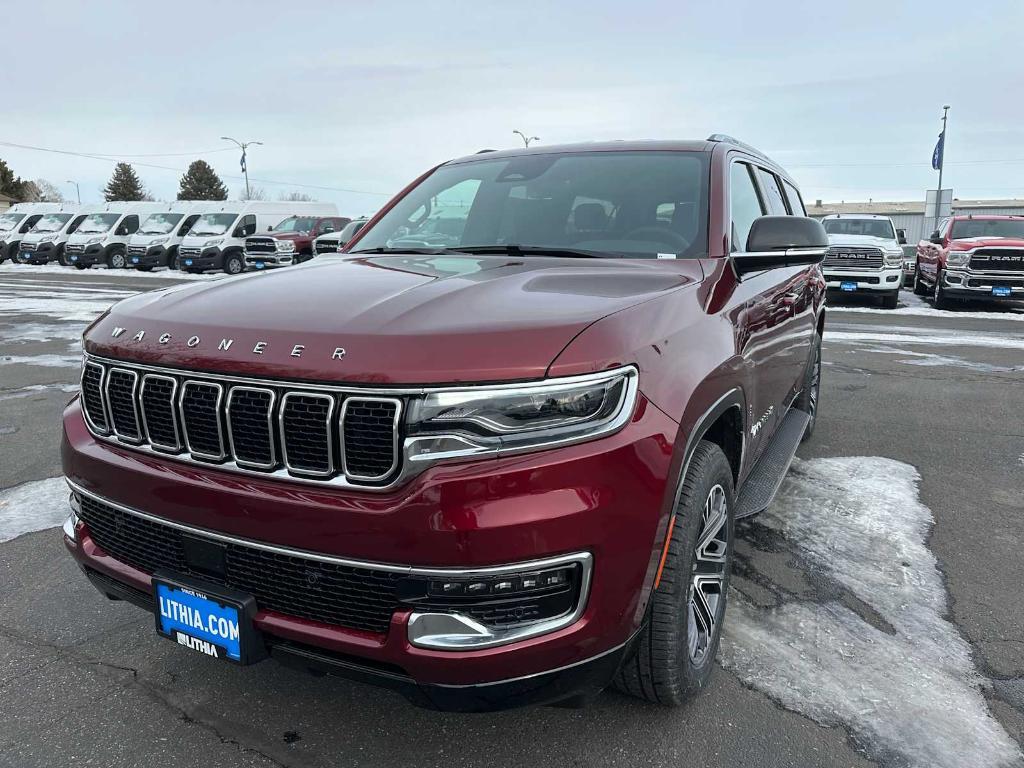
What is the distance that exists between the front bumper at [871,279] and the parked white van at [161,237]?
67.5ft

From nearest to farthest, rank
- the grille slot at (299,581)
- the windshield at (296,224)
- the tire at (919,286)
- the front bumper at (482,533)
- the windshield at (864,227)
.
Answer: the front bumper at (482,533), the grille slot at (299,581), the windshield at (864,227), the tire at (919,286), the windshield at (296,224)

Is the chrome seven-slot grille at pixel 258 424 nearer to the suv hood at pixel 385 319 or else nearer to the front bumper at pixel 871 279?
the suv hood at pixel 385 319

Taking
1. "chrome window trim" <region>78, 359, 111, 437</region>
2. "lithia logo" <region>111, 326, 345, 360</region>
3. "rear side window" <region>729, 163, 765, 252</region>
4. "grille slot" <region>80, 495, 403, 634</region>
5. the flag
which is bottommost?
"grille slot" <region>80, 495, 403, 634</region>

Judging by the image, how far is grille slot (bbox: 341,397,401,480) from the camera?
192 centimetres

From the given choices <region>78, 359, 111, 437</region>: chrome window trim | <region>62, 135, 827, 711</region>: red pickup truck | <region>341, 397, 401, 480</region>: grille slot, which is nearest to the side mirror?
<region>62, 135, 827, 711</region>: red pickup truck

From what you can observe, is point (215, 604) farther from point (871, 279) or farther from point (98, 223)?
point (98, 223)

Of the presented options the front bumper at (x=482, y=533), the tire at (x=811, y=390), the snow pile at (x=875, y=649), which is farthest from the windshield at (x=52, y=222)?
the front bumper at (x=482, y=533)

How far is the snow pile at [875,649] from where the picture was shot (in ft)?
8.07

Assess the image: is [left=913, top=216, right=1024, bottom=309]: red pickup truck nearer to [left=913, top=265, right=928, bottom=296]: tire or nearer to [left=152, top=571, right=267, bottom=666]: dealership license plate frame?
[left=913, top=265, right=928, bottom=296]: tire

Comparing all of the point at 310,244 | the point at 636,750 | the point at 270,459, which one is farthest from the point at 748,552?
the point at 310,244

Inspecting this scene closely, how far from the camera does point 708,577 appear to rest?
8.69ft

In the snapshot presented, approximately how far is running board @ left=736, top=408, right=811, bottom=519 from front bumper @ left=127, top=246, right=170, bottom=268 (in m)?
26.0

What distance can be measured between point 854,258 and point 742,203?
1337 cm

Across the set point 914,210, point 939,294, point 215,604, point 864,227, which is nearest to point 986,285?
point 939,294
